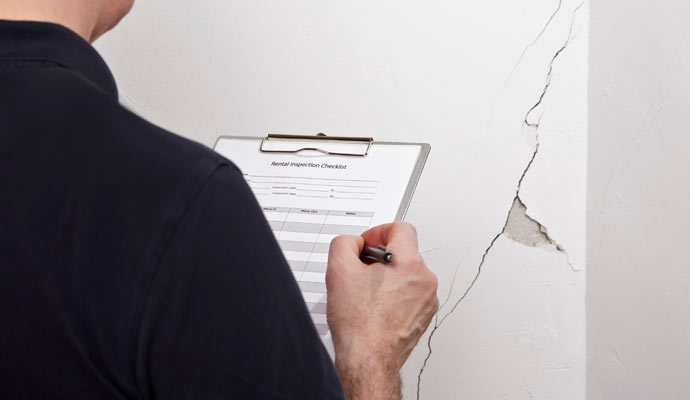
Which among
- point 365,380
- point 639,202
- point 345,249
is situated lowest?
point 365,380

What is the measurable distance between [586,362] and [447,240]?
32 centimetres

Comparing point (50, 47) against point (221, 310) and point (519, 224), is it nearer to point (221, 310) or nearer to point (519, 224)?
point (221, 310)

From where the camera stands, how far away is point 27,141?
424 mm

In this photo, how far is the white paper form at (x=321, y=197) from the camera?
832mm

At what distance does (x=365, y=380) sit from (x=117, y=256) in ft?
1.15

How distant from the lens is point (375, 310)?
0.73 meters

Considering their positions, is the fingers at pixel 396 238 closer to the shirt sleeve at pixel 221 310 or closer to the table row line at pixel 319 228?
the table row line at pixel 319 228

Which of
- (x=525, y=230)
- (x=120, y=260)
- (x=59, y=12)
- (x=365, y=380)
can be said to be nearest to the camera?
(x=120, y=260)

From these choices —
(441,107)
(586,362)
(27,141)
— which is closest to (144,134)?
(27,141)

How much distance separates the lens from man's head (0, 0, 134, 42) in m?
0.50

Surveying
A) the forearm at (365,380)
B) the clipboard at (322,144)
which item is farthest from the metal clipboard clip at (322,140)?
the forearm at (365,380)

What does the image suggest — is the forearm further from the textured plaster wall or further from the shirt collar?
the textured plaster wall

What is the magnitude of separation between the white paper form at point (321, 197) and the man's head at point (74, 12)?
320 mm

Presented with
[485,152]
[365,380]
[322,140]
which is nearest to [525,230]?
[485,152]
